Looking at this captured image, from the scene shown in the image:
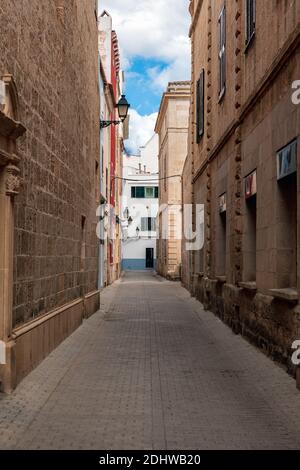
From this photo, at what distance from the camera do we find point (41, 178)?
31.7ft

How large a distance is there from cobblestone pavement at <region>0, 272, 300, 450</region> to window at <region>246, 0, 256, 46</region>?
5528mm

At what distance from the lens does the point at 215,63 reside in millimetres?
17719

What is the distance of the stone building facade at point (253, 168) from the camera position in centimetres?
895

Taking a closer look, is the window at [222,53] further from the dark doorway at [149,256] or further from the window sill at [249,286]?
the dark doorway at [149,256]

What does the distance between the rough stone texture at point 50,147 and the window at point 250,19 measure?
336cm

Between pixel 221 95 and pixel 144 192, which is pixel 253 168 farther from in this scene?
pixel 144 192

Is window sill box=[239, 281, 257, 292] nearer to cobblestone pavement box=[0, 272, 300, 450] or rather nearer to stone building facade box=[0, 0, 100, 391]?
cobblestone pavement box=[0, 272, 300, 450]

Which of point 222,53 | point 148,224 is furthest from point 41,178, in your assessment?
point 148,224

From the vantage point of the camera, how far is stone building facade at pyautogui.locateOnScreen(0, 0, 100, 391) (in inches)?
298

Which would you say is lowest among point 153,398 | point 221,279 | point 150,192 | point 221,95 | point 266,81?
point 153,398

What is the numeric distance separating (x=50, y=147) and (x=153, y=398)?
4.73m
